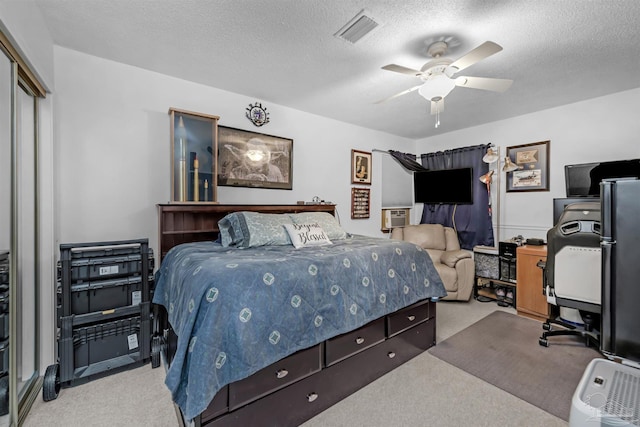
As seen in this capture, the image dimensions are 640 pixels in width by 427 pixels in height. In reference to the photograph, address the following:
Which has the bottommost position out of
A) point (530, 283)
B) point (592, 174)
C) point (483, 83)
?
point (530, 283)

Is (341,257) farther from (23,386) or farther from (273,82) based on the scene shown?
(23,386)

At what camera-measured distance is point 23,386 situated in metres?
1.88

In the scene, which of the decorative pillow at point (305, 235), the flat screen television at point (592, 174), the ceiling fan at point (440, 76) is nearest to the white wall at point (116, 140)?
the decorative pillow at point (305, 235)

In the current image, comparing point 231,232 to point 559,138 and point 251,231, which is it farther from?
point 559,138

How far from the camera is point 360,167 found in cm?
446

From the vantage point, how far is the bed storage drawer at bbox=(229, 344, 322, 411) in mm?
1476

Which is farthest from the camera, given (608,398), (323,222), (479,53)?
(323,222)

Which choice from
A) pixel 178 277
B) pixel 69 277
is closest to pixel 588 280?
pixel 178 277

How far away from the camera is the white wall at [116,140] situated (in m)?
2.34

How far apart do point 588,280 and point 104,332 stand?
367cm

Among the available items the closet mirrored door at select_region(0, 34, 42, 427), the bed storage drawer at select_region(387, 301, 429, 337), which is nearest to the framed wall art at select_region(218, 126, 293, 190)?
the closet mirrored door at select_region(0, 34, 42, 427)

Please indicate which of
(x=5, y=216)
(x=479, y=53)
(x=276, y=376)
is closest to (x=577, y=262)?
(x=479, y=53)

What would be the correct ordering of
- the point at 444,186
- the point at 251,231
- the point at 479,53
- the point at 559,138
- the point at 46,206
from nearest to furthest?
the point at 479,53, the point at 46,206, the point at 251,231, the point at 559,138, the point at 444,186

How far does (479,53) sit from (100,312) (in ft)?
10.3
